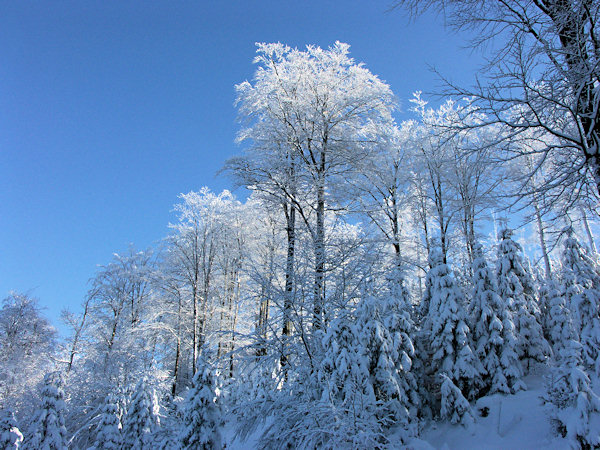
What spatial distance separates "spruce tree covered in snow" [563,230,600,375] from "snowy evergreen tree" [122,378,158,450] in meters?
11.3

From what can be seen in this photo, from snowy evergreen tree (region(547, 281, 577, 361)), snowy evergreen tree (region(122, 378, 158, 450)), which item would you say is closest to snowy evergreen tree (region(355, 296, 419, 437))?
snowy evergreen tree (region(547, 281, 577, 361))

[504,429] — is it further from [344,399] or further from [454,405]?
[344,399]

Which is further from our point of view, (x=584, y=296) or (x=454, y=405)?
(x=584, y=296)

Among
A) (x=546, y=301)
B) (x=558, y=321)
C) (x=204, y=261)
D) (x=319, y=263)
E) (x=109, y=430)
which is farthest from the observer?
(x=204, y=261)

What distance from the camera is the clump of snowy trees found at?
5879 millimetres

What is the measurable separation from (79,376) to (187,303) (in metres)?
5.88

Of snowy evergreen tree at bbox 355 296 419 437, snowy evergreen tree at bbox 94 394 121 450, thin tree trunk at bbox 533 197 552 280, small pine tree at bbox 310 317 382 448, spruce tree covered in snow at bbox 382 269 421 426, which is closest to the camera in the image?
small pine tree at bbox 310 317 382 448

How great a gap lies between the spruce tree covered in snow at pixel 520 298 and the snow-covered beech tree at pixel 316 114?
5.16 metres

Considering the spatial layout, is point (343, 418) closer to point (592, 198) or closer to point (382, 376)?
point (382, 376)

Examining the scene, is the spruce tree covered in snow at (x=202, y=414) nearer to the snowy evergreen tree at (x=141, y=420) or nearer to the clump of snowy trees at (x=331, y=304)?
the clump of snowy trees at (x=331, y=304)

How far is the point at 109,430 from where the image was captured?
10.9 metres

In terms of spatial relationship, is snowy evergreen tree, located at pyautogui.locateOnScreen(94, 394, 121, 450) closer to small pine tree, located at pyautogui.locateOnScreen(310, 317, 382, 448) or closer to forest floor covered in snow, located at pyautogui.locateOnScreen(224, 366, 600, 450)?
forest floor covered in snow, located at pyautogui.locateOnScreen(224, 366, 600, 450)

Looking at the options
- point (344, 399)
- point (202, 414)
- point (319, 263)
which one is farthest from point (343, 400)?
point (202, 414)

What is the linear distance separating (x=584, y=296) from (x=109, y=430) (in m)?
13.8
